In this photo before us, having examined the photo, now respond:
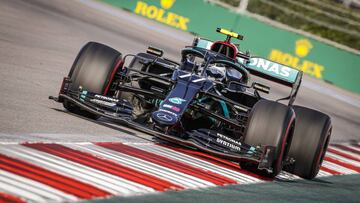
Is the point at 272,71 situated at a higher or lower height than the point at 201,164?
higher

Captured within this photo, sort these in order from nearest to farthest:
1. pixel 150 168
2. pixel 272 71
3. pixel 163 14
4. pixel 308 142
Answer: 1. pixel 150 168
2. pixel 308 142
3. pixel 272 71
4. pixel 163 14

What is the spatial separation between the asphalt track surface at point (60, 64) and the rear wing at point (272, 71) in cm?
174

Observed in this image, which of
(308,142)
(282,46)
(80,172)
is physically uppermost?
(282,46)

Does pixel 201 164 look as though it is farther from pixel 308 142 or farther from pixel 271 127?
pixel 308 142

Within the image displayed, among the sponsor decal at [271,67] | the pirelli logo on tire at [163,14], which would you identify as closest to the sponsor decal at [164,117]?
the sponsor decal at [271,67]

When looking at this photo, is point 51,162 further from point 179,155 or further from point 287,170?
point 287,170

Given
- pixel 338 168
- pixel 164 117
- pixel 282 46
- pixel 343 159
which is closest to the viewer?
pixel 164 117

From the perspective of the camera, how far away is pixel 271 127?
372 inches

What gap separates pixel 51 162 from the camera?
7129 mm

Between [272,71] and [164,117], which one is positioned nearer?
[164,117]

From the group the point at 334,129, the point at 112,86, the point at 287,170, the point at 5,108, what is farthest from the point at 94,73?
the point at 334,129

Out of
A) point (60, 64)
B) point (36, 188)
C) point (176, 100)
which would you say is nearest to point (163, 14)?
point (60, 64)

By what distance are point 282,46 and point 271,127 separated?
21.5 m

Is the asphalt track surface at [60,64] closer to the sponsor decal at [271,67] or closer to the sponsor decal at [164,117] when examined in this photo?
the sponsor decal at [164,117]
